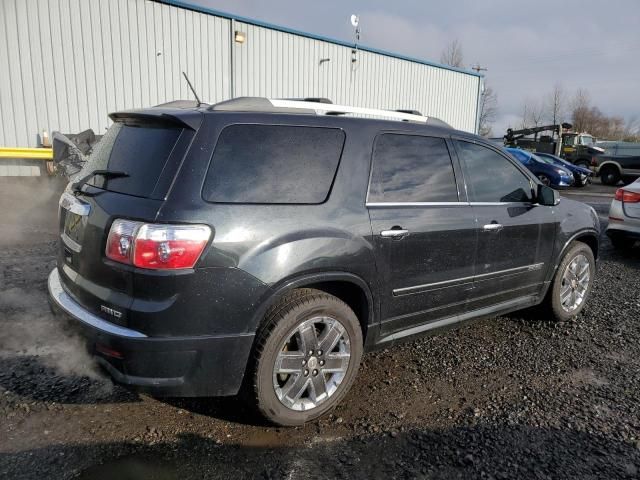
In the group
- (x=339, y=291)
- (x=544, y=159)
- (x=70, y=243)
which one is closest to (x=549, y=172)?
(x=544, y=159)

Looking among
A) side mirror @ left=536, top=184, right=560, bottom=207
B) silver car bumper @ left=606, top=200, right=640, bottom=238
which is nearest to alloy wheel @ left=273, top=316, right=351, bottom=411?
side mirror @ left=536, top=184, right=560, bottom=207

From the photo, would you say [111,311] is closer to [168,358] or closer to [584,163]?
[168,358]

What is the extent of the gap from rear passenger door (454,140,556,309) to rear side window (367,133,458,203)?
0.73 feet

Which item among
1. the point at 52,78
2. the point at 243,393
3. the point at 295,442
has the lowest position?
the point at 295,442

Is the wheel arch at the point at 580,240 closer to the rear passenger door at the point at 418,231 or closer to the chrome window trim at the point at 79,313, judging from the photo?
the rear passenger door at the point at 418,231

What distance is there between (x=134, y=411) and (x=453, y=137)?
2812 mm

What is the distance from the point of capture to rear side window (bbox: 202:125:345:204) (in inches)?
96.7

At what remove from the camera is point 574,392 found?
3221 mm

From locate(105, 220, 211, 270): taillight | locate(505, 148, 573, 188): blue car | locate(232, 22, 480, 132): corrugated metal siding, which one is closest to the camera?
locate(105, 220, 211, 270): taillight

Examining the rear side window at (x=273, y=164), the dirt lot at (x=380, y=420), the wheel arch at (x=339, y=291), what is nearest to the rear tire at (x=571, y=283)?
the dirt lot at (x=380, y=420)

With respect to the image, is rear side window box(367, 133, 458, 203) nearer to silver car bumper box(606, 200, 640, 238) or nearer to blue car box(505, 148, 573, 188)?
silver car bumper box(606, 200, 640, 238)

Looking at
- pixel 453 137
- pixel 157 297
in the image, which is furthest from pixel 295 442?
pixel 453 137

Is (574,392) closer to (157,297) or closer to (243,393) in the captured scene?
(243,393)

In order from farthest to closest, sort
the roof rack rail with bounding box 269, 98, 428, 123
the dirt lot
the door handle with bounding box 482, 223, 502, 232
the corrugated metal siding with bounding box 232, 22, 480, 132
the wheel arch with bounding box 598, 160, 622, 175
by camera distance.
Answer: the wheel arch with bounding box 598, 160, 622, 175 < the corrugated metal siding with bounding box 232, 22, 480, 132 < the door handle with bounding box 482, 223, 502, 232 < the roof rack rail with bounding box 269, 98, 428, 123 < the dirt lot
